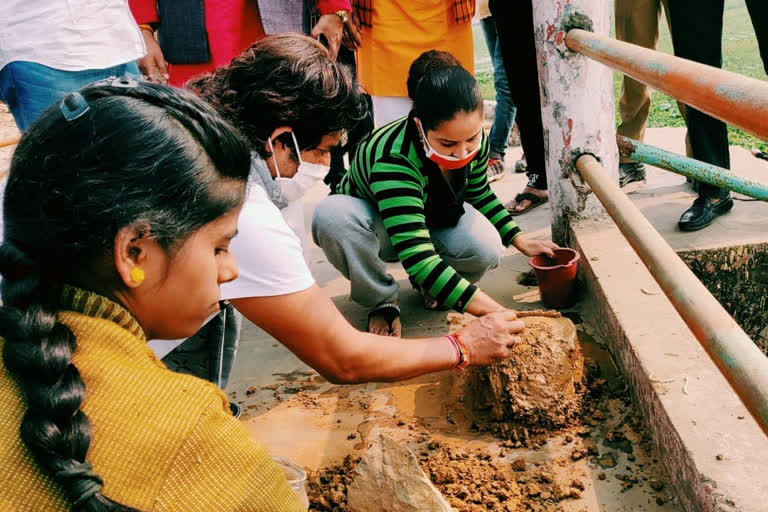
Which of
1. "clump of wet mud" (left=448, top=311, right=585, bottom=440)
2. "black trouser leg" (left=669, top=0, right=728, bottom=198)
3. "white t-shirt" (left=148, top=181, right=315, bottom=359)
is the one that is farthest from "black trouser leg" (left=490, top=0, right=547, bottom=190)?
"white t-shirt" (left=148, top=181, right=315, bottom=359)

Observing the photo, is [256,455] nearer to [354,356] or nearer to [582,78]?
[354,356]

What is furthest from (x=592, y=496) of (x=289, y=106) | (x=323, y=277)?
(x=323, y=277)

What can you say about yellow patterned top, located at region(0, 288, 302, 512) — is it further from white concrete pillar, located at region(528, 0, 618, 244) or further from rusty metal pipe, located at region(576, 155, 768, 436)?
white concrete pillar, located at region(528, 0, 618, 244)

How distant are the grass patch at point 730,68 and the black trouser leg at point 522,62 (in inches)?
39.0

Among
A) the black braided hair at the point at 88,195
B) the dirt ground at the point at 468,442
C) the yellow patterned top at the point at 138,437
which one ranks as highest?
the black braided hair at the point at 88,195

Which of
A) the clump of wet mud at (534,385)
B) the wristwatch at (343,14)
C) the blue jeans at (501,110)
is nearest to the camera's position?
the clump of wet mud at (534,385)

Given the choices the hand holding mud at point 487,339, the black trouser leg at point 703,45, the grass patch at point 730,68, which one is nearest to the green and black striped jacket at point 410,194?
the hand holding mud at point 487,339

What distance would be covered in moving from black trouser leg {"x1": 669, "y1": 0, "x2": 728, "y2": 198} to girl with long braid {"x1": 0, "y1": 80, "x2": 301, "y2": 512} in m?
2.62

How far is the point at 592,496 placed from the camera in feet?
5.78

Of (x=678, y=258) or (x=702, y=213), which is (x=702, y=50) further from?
(x=678, y=258)

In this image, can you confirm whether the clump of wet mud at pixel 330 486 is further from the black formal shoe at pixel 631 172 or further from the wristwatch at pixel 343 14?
the black formal shoe at pixel 631 172

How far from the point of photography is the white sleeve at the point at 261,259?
1.67 metres

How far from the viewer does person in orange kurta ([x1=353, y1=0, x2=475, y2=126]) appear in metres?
3.60

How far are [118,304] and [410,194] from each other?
5.21 feet
